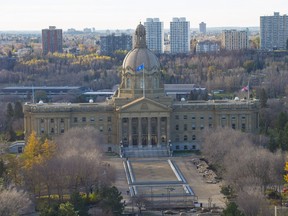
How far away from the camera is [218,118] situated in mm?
104625

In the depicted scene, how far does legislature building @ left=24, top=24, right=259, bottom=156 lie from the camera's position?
102125mm

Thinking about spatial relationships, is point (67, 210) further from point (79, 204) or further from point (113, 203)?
point (113, 203)

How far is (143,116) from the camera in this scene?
10156 cm

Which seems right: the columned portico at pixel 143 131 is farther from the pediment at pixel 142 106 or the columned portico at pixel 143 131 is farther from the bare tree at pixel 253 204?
the bare tree at pixel 253 204

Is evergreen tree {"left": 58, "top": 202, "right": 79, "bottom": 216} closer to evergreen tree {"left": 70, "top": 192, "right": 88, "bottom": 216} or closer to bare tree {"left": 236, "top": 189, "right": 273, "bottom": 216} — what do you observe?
evergreen tree {"left": 70, "top": 192, "right": 88, "bottom": 216}

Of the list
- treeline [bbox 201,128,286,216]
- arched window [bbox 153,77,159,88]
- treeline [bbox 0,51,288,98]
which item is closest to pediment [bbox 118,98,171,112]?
→ arched window [bbox 153,77,159,88]

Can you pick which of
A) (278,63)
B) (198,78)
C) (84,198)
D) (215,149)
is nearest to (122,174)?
(215,149)

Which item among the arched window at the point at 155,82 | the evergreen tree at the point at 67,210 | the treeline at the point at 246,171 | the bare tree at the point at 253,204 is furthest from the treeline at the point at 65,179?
the arched window at the point at 155,82

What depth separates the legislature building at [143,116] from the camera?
335 feet

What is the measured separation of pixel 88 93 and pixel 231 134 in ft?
236

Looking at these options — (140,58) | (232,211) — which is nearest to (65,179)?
(232,211)

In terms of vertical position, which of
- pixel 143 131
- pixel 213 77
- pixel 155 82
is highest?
pixel 155 82

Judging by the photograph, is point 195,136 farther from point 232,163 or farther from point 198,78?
point 198,78

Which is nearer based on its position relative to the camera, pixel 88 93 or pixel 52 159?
pixel 52 159
